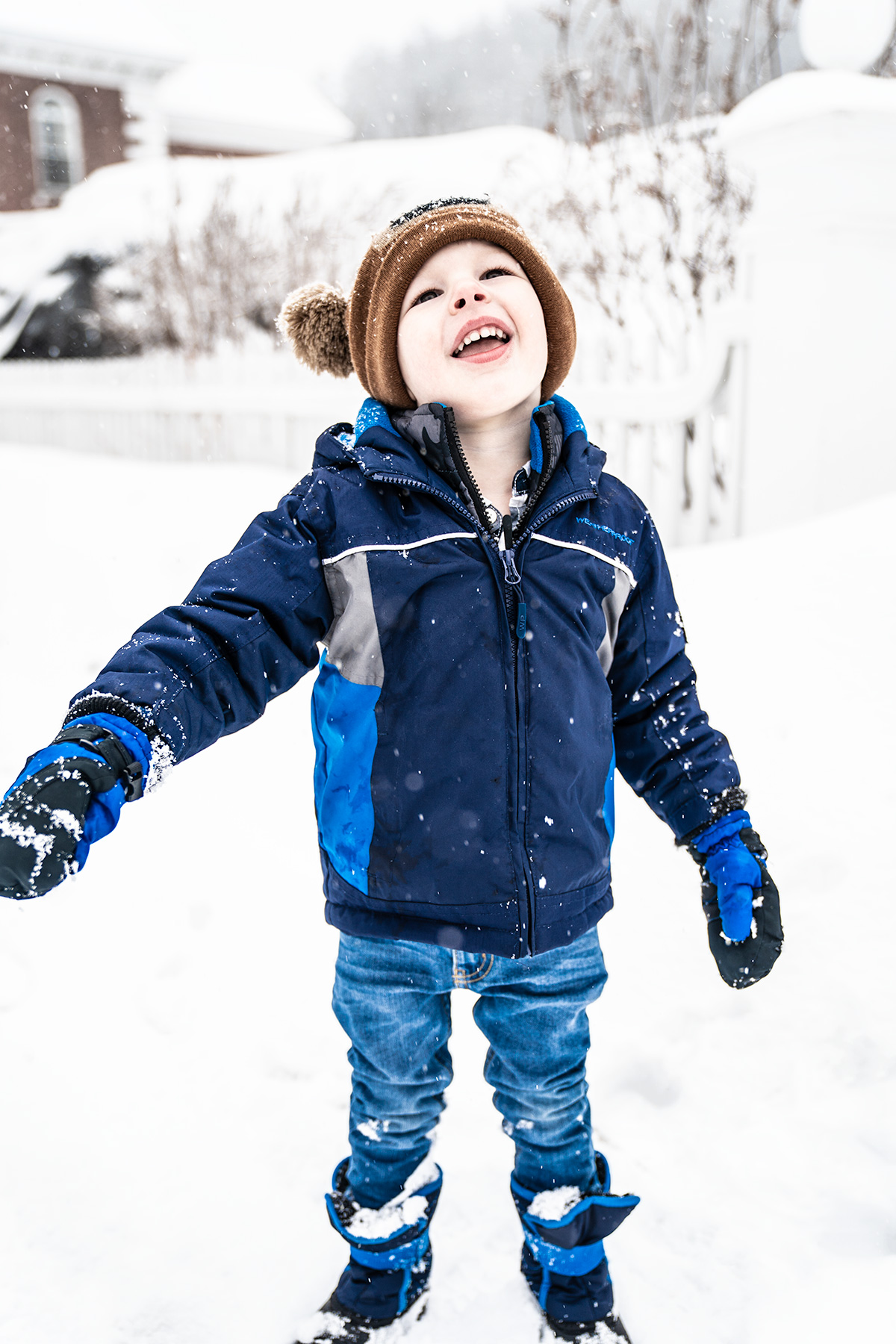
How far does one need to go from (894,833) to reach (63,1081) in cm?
211

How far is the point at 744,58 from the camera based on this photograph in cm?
629

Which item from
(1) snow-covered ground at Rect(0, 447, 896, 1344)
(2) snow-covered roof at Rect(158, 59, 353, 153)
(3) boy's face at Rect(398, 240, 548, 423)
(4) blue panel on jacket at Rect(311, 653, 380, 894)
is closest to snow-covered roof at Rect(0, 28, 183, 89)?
(2) snow-covered roof at Rect(158, 59, 353, 153)

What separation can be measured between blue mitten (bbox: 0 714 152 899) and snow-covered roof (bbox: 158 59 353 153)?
79.1 ft

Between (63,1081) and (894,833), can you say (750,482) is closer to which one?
(894,833)

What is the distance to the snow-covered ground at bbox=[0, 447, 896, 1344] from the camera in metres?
1.77

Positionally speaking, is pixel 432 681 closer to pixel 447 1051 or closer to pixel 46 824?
pixel 46 824

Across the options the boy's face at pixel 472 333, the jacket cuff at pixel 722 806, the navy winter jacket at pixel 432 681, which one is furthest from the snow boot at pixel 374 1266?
the boy's face at pixel 472 333

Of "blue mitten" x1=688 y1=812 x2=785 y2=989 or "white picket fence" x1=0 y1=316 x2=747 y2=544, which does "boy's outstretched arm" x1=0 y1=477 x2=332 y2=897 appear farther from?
"white picket fence" x1=0 y1=316 x2=747 y2=544

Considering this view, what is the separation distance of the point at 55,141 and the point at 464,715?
25.0 metres

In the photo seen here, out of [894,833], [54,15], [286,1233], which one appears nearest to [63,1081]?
[286,1233]

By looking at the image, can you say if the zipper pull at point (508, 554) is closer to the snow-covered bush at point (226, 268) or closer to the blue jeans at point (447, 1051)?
the blue jeans at point (447, 1051)

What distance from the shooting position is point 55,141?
2130 centimetres

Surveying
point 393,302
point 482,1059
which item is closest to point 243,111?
point 393,302

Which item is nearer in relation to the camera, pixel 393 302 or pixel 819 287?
pixel 393 302
